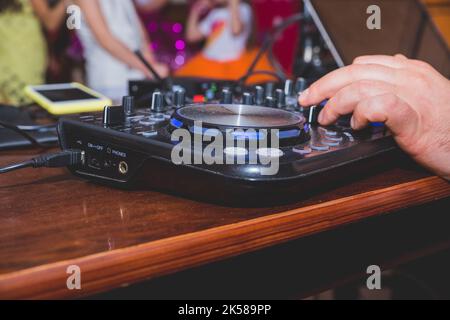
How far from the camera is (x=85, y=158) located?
44 cm

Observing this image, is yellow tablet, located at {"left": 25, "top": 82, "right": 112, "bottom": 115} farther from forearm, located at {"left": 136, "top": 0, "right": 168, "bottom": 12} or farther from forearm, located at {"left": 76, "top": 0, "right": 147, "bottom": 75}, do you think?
forearm, located at {"left": 136, "top": 0, "right": 168, "bottom": 12}

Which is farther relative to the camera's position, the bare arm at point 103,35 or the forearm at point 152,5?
the forearm at point 152,5

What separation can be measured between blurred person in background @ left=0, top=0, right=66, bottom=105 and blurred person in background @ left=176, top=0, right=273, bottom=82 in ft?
4.87

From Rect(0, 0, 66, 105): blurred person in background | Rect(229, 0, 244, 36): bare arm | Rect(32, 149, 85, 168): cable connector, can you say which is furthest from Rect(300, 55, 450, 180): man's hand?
Rect(229, 0, 244, 36): bare arm

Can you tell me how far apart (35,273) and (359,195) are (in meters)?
0.27

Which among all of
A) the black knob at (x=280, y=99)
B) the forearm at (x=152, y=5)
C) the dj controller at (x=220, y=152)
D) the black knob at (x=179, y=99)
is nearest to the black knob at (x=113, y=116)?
the dj controller at (x=220, y=152)

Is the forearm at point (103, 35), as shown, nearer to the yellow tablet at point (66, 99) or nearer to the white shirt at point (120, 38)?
the white shirt at point (120, 38)

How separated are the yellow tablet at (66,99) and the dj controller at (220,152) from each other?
11.4 inches

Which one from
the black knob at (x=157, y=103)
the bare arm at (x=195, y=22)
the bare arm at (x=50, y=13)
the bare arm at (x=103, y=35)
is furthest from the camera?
the bare arm at (x=195, y=22)

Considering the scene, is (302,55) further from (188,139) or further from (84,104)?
(188,139)

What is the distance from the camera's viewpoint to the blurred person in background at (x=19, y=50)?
1.67 meters

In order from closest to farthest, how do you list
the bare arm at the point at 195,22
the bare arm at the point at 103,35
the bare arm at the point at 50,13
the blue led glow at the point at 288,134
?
the blue led glow at the point at 288,134 → the bare arm at the point at 103,35 → the bare arm at the point at 50,13 → the bare arm at the point at 195,22

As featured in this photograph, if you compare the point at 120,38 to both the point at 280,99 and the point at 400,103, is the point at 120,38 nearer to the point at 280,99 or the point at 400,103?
the point at 280,99

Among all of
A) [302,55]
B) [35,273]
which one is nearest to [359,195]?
Answer: [35,273]
